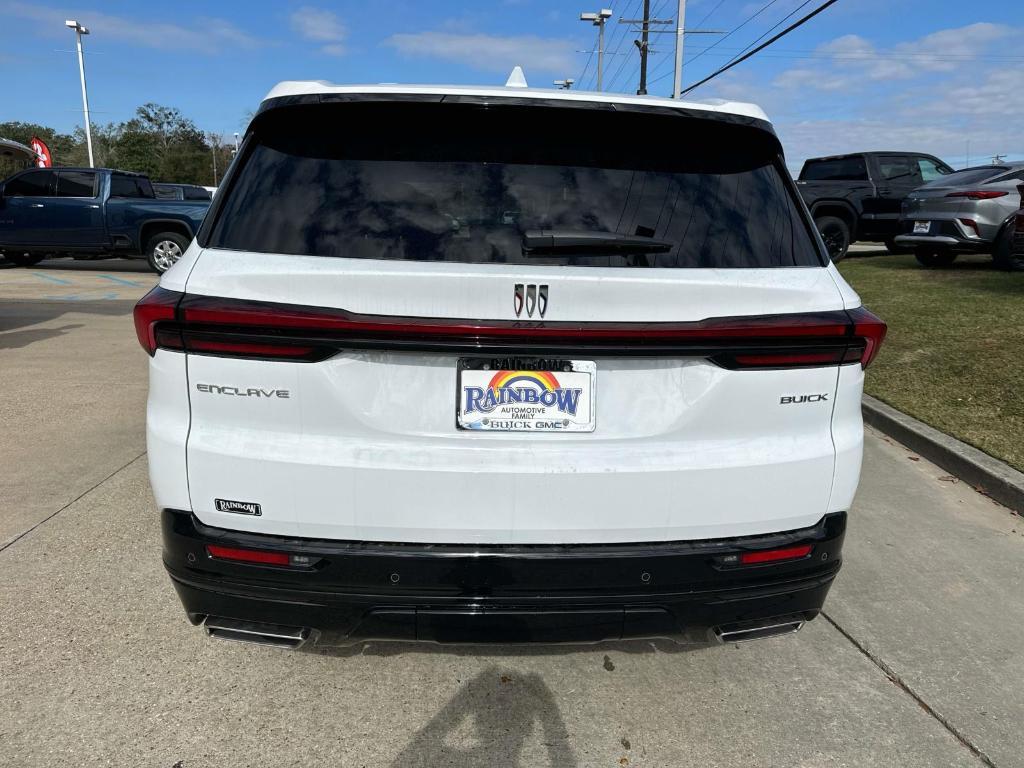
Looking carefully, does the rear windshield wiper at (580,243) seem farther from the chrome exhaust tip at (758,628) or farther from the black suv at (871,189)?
the black suv at (871,189)

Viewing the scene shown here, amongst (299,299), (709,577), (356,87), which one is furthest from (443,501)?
(356,87)

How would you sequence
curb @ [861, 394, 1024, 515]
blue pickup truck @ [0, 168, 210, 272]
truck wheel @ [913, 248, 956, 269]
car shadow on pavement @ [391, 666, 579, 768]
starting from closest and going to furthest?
car shadow on pavement @ [391, 666, 579, 768] → curb @ [861, 394, 1024, 515] → truck wheel @ [913, 248, 956, 269] → blue pickup truck @ [0, 168, 210, 272]

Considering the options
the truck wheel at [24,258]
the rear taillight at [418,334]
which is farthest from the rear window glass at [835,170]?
the truck wheel at [24,258]

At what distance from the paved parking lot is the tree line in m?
84.7

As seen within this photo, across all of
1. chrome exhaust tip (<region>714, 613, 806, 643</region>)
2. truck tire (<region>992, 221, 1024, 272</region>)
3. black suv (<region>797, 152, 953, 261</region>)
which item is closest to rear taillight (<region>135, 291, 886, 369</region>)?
chrome exhaust tip (<region>714, 613, 806, 643</region>)

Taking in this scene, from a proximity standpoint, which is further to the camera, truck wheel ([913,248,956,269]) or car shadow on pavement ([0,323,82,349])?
truck wheel ([913,248,956,269])

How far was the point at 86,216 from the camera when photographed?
51.5ft

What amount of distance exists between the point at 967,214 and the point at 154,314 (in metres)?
13.0

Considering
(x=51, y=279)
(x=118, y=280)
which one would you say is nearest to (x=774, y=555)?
(x=118, y=280)

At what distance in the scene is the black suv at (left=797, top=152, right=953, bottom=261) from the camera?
15477 mm

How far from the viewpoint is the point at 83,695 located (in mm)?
2488

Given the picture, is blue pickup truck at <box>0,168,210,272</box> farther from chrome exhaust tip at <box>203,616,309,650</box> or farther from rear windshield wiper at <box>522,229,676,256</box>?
rear windshield wiper at <box>522,229,676,256</box>

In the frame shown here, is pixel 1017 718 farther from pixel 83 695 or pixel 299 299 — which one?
pixel 83 695

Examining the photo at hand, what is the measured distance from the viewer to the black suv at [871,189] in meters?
15.5
